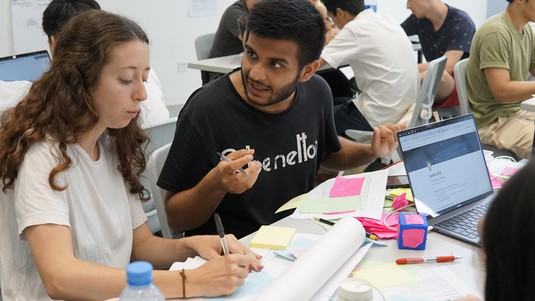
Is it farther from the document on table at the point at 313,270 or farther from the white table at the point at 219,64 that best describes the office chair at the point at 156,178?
the white table at the point at 219,64

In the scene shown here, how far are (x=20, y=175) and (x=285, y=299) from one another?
66 centimetres

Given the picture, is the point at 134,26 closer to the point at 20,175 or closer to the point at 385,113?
the point at 20,175

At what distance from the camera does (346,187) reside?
1.79m

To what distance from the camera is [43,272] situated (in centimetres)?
127

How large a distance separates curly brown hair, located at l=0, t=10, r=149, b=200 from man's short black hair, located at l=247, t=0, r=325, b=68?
0.41m

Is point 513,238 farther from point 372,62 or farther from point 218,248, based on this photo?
A: point 372,62

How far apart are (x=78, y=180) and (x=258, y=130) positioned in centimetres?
58

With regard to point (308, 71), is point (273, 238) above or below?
below

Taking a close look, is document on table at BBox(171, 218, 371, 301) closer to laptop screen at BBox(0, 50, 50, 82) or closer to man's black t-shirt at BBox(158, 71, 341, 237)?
man's black t-shirt at BBox(158, 71, 341, 237)

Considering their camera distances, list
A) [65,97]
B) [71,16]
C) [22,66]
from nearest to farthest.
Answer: [65,97] → [71,16] → [22,66]

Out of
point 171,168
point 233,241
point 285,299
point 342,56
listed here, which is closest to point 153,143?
point 171,168

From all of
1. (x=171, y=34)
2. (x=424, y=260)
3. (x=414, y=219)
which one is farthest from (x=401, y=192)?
(x=171, y=34)

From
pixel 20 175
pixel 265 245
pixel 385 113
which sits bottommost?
pixel 385 113

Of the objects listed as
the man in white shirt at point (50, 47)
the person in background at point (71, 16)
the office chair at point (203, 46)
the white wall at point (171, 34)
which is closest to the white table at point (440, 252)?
the man in white shirt at point (50, 47)
